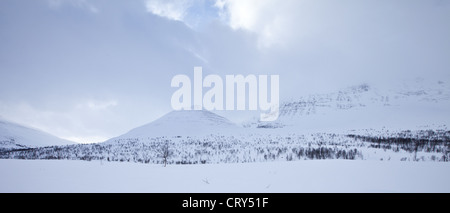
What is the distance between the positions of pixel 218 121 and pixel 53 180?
54.6m

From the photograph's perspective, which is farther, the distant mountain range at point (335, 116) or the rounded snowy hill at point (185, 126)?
the distant mountain range at point (335, 116)

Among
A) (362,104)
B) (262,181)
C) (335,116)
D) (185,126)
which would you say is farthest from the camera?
(362,104)

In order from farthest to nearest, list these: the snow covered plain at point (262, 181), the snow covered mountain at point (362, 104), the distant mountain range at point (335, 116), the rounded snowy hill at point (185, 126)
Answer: the snow covered mountain at point (362, 104)
the distant mountain range at point (335, 116)
the rounded snowy hill at point (185, 126)
the snow covered plain at point (262, 181)

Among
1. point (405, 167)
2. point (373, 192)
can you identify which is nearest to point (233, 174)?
point (373, 192)

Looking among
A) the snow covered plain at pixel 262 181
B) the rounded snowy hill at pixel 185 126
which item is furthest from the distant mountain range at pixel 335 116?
the snow covered plain at pixel 262 181

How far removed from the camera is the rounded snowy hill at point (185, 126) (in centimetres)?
4659

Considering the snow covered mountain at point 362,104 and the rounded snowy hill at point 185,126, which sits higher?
the snow covered mountain at point 362,104

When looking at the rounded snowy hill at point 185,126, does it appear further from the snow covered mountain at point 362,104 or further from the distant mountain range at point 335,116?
the snow covered mountain at point 362,104

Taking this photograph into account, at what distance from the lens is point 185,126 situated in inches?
2057

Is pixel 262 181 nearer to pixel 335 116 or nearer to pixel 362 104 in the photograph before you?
pixel 335 116

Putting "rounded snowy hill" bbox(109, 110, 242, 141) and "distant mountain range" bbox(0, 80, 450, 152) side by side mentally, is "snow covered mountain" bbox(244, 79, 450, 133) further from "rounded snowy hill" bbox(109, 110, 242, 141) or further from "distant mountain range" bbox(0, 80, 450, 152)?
"rounded snowy hill" bbox(109, 110, 242, 141)

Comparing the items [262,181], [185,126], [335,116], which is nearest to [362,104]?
[335,116]

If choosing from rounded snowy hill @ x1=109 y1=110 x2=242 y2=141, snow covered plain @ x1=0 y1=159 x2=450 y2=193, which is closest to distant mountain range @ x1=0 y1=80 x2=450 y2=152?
rounded snowy hill @ x1=109 y1=110 x2=242 y2=141

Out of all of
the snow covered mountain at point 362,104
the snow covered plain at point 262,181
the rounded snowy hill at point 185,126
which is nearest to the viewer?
the snow covered plain at point 262,181
